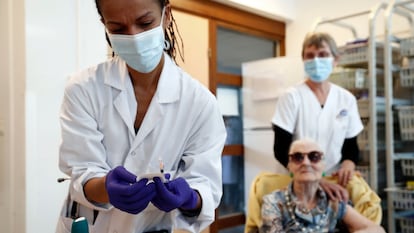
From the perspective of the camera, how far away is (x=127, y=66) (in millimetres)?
1063

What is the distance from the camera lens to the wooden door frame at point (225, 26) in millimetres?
2811

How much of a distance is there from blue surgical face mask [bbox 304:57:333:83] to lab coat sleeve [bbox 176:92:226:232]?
3.97 ft

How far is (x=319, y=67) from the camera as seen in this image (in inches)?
83.1

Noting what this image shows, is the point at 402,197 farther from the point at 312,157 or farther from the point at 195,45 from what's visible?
the point at 195,45

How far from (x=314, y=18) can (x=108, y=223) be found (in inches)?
108

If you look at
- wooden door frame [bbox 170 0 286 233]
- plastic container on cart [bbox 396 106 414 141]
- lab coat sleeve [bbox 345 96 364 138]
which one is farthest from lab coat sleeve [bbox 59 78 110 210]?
plastic container on cart [bbox 396 106 414 141]

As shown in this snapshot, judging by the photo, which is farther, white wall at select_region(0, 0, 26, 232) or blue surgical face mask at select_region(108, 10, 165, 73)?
white wall at select_region(0, 0, 26, 232)

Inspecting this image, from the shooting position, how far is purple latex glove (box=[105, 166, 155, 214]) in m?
0.78

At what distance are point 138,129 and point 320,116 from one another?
135 centimetres

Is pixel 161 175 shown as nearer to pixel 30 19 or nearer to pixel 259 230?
pixel 259 230

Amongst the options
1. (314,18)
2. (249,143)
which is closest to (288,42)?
(314,18)

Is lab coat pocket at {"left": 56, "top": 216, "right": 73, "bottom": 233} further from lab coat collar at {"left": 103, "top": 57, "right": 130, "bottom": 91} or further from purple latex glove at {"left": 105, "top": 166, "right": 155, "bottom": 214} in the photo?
lab coat collar at {"left": 103, "top": 57, "right": 130, "bottom": 91}

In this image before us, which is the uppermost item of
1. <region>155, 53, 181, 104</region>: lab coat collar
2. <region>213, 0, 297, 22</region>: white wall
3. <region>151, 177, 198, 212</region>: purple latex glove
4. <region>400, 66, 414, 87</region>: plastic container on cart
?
<region>213, 0, 297, 22</region>: white wall

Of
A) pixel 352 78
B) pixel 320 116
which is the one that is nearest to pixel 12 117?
pixel 320 116
